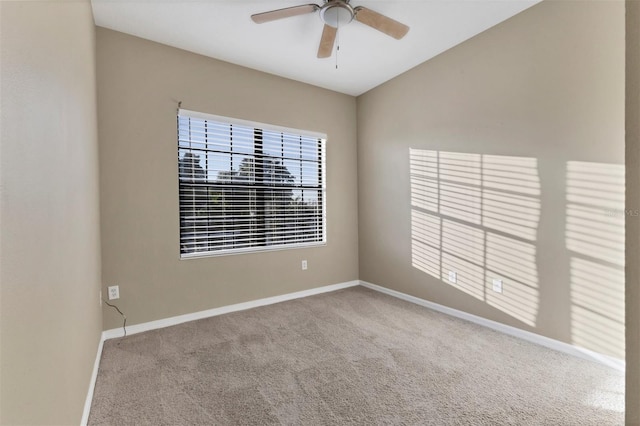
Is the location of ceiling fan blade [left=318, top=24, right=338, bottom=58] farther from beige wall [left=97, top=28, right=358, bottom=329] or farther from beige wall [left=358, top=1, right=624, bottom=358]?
beige wall [left=358, top=1, right=624, bottom=358]

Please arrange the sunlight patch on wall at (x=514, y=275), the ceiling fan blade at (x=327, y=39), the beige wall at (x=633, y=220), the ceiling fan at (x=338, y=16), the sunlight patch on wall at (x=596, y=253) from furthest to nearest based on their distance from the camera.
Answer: the sunlight patch on wall at (x=514, y=275) < the ceiling fan blade at (x=327, y=39) < the ceiling fan at (x=338, y=16) < the sunlight patch on wall at (x=596, y=253) < the beige wall at (x=633, y=220)

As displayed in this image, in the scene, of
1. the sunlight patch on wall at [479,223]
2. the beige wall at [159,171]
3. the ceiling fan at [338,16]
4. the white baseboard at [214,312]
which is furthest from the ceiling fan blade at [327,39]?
the white baseboard at [214,312]

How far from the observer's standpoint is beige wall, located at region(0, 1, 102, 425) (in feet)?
2.45

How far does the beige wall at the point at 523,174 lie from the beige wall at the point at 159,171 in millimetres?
1601

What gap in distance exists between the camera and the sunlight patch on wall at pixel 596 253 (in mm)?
2014

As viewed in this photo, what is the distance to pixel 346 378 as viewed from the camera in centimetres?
194

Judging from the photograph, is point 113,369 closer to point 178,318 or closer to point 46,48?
point 178,318

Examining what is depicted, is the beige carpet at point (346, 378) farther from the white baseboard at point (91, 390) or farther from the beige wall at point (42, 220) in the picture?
the beige wall at point (42, 220)

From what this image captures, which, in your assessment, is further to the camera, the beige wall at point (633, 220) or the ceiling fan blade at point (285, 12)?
the ceiling fan blade at point (285, 12)

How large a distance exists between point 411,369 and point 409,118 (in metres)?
2.68

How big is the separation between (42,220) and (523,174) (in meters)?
3.08

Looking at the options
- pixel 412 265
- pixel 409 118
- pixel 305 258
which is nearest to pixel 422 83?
pixel 409 118

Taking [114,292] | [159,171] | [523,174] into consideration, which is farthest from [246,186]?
[523,174]

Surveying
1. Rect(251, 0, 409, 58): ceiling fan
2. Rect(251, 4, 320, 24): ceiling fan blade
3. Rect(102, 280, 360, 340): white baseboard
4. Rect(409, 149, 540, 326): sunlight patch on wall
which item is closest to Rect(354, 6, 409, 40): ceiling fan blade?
Rect(251, 0, 409, 58): ceiling fan
